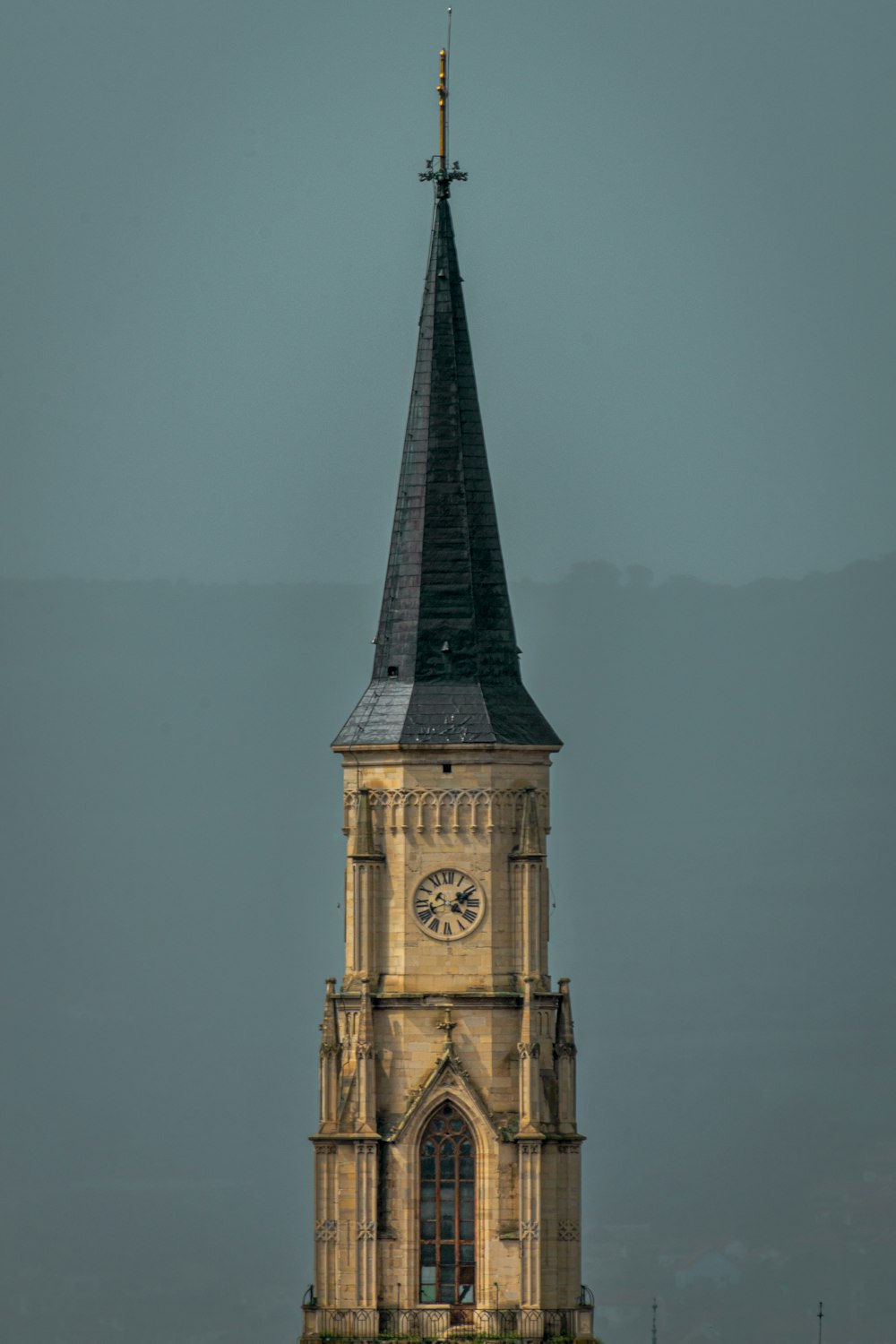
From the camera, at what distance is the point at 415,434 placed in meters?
84.7

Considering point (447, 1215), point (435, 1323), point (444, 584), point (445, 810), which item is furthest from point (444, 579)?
point (435, 1323)

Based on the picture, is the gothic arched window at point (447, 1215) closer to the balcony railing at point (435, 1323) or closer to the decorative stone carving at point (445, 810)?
the balcony railing at point (435, 1323)

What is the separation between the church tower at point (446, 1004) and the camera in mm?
82625

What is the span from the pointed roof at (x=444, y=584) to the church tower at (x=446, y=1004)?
6 centimetres

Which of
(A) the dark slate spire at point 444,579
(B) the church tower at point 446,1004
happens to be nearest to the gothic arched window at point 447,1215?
(B) the church tower at point 446,1004

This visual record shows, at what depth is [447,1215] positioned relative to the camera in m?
83.0

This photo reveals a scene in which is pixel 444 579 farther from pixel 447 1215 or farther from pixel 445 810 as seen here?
pixel 447 1215

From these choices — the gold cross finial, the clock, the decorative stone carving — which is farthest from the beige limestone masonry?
the gold cross finial

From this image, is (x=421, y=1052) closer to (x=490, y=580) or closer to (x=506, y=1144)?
(x=506, y=1144)

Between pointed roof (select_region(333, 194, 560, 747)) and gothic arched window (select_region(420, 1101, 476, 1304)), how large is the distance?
343 inches

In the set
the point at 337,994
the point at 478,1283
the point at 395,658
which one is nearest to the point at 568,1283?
the point at 478,1283

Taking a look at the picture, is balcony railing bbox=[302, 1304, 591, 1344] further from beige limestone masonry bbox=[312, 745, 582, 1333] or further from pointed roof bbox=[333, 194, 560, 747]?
pointed roof bbox=[333, 194, 560, 747]

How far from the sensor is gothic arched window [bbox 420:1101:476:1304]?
272 ft

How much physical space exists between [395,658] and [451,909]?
5.74m
